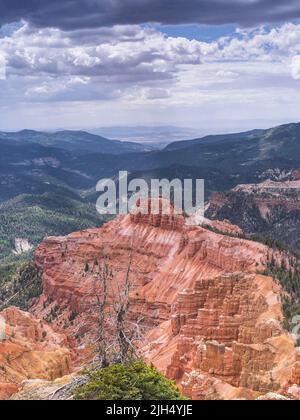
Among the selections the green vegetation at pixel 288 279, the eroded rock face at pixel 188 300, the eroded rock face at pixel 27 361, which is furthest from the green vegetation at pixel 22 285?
the eroded rock face at pixel 27 361

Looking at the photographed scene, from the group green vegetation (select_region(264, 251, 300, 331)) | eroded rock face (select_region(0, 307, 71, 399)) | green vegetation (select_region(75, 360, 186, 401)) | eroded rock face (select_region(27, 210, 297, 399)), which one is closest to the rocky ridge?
eroded rock face (select_region(27, 210, 297, 399))

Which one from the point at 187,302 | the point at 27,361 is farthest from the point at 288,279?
the point at 27,361

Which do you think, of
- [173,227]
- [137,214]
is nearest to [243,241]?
[173,227]

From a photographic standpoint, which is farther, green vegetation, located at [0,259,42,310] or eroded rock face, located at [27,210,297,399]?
green vegetation, located at [0,259,42,310]

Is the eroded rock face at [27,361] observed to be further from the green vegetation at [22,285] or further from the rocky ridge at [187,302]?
the green vegetation at [22,285]

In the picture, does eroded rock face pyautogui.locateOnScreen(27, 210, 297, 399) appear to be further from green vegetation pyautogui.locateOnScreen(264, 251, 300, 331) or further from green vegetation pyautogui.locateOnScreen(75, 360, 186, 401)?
green vegetation pyautogui.locateOnScreen(75, 360, 186, 401)
